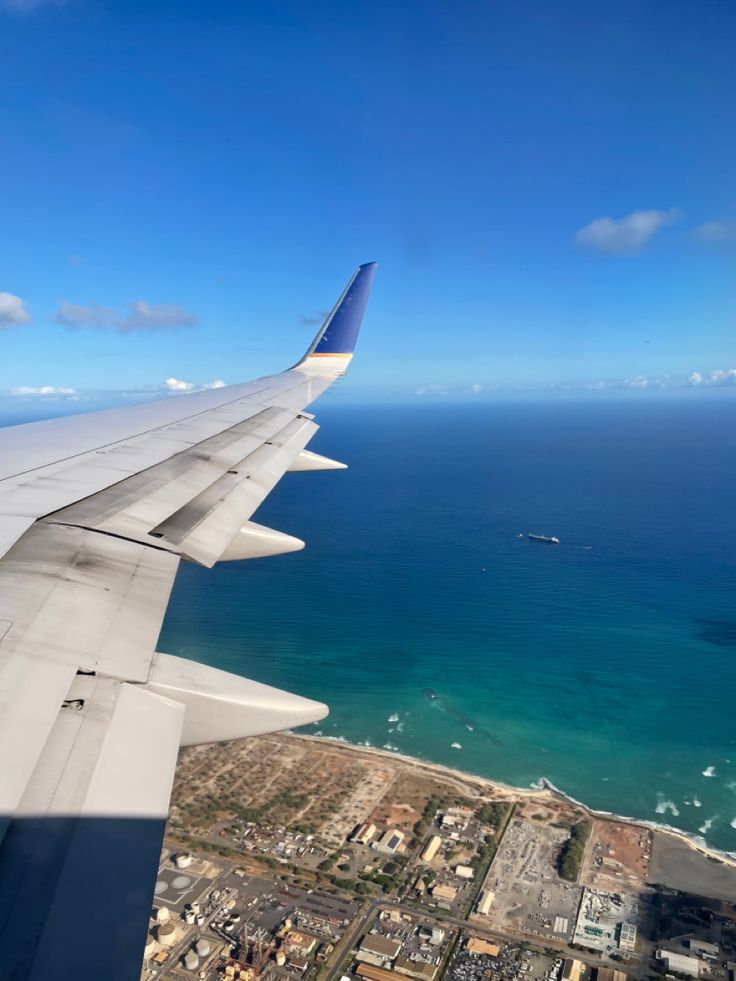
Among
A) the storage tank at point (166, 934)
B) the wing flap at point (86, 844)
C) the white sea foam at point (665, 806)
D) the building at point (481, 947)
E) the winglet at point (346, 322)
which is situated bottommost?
the white sea foam at point (665, 806)

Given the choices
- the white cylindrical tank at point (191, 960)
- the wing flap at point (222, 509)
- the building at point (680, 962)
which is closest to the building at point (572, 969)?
the building at point (680, 962)

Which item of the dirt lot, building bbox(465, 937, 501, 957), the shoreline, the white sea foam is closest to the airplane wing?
building bbox(465, 937, 501, 957)

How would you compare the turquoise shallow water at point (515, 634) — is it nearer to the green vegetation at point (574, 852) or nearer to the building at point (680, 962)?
the green vegetation at point (574, 852)

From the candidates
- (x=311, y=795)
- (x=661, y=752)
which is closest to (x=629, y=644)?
(x=661, y=752)

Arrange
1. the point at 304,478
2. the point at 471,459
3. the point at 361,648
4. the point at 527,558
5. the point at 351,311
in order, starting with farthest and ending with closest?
the point at 471,459 < the point at 304,478 < the point at 527,558 < the point at 361,648 < the point at 351,311

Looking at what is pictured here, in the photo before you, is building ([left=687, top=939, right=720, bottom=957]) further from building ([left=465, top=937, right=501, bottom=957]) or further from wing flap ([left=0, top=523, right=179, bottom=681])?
wing flap ([left=0, top=523, right=179, bottom=681])

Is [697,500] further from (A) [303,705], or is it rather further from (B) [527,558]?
(A) [303,705]
